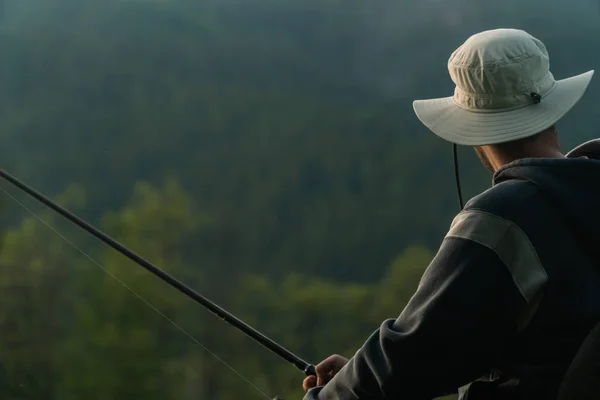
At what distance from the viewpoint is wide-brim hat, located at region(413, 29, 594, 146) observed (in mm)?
941

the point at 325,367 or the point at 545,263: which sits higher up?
the point at 545,263

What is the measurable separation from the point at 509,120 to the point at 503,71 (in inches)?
2.2

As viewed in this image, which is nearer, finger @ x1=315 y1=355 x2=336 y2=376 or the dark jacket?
the dark jacket

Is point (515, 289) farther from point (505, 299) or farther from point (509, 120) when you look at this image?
point (509, 120)

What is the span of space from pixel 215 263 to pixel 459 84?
12.5 feet

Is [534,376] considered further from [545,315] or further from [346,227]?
[346,227]

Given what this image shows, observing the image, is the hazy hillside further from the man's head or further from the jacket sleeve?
the jacket sleeve

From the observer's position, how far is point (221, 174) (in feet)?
17.6

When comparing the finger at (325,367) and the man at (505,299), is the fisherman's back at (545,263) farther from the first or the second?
the finger at (325,367)

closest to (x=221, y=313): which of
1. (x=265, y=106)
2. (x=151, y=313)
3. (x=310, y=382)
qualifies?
(x=310, y=382)

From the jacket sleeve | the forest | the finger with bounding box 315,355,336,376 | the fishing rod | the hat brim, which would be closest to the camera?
the jacket sleeve

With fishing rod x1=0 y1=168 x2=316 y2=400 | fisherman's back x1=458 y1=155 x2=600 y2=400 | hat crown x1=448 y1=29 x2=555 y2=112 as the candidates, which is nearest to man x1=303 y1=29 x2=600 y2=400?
fisherman's back x1=458 y1=155 x2=600 y2=400

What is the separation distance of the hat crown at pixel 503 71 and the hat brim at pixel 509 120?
0.01m

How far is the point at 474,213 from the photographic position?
0.83 meters
